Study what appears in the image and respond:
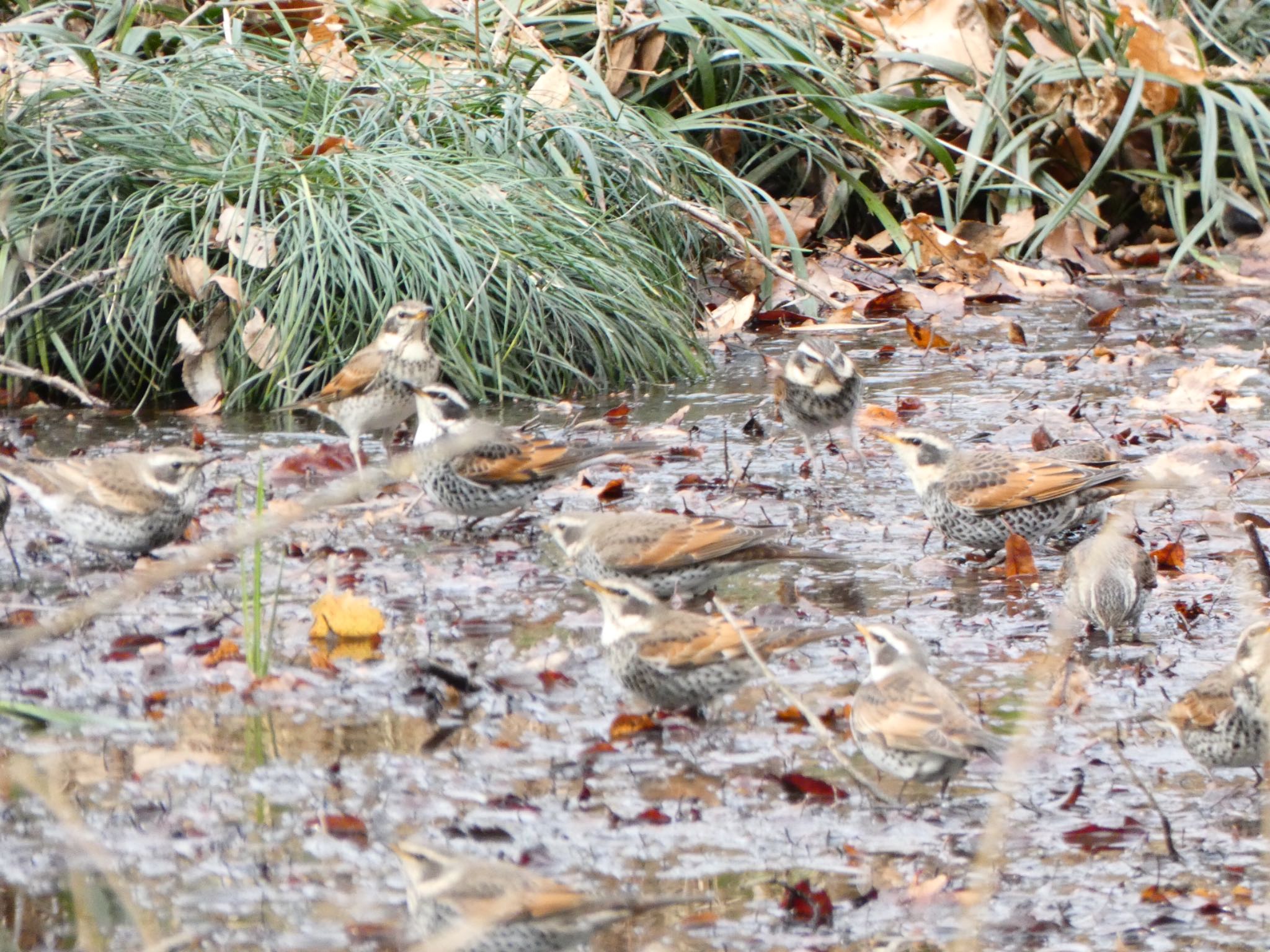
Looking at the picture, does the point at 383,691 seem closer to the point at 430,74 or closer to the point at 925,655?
the point at 925,655

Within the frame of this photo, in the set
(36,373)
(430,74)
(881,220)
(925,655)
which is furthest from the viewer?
(881,220)

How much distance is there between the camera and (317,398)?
849 centimetres

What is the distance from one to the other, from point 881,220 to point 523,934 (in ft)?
31.8

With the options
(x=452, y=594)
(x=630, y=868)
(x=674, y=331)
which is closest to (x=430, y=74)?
(x=674, y=331)

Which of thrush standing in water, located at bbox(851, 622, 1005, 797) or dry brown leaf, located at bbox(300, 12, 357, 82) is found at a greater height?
dry brown leaf, located at bbox(300, 12, 357, 82)

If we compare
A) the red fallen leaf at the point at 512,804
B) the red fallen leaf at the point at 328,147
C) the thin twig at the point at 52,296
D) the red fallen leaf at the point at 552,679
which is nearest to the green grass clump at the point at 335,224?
the red fallen leaf at the point at 328,147

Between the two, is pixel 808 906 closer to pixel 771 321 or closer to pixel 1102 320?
pixel 771 321

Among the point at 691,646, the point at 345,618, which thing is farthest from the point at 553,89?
the point at 691,646

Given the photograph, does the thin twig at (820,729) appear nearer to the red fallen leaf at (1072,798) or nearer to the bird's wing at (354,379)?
the red fallen leaf at (1072,798)

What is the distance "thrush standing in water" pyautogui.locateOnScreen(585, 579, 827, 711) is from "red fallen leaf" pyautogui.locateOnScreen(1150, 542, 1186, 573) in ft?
6.92

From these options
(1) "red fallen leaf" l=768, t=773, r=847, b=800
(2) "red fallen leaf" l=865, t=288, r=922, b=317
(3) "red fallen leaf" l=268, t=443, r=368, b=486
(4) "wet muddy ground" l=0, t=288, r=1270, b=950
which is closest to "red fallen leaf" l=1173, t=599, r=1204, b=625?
(4) "wet muddy ground" l=0, t=288, r=1270, b=950

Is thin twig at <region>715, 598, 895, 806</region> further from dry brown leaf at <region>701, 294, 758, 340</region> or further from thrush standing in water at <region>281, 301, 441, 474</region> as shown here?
dry brown leaf at <region>701, 294, 758, 340</region>

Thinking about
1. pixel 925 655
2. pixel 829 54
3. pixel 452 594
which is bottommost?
pixel 452 594

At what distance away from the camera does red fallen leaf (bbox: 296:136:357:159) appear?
1017 centimetres
